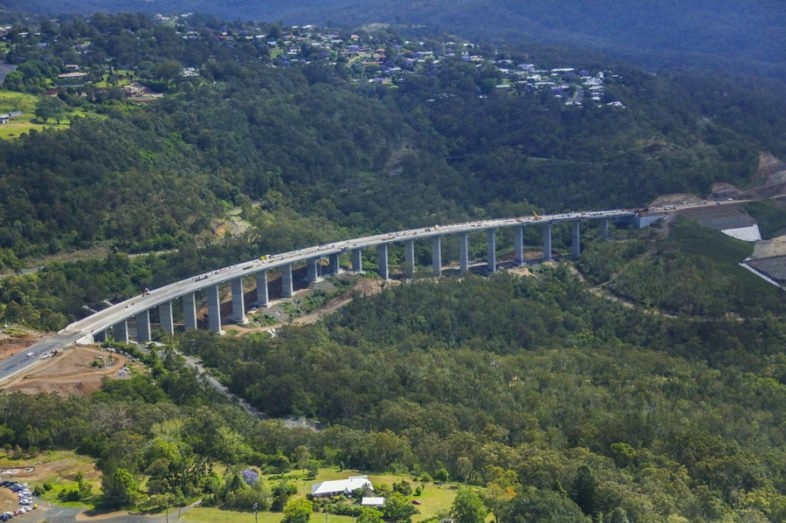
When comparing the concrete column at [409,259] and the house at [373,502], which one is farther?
the concrete column at [409,259]

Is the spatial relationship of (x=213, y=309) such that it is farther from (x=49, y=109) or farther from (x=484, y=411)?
(x=49, y=109)

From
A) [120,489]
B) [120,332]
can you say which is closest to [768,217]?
[120,332]

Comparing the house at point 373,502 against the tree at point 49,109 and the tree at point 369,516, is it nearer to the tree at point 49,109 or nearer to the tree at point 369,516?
the tree at point 369,516

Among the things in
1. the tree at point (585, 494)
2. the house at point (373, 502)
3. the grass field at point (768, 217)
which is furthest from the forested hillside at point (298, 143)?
the tree at point (585, 494)

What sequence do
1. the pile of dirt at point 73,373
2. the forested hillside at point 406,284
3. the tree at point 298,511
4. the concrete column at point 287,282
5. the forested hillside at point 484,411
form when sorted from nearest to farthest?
the tree at point 298,511
the forested hillside at point 484,411
the forested hillside at point 406,284
the pile of dirt at point 73,373
the concrete column at point 287,282

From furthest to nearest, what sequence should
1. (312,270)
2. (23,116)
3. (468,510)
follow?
(23,116) → (312,270) → (468,510)

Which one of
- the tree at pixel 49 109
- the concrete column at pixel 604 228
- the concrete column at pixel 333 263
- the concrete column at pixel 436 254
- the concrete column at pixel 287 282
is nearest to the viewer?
the concrete column at pixel 287 282
